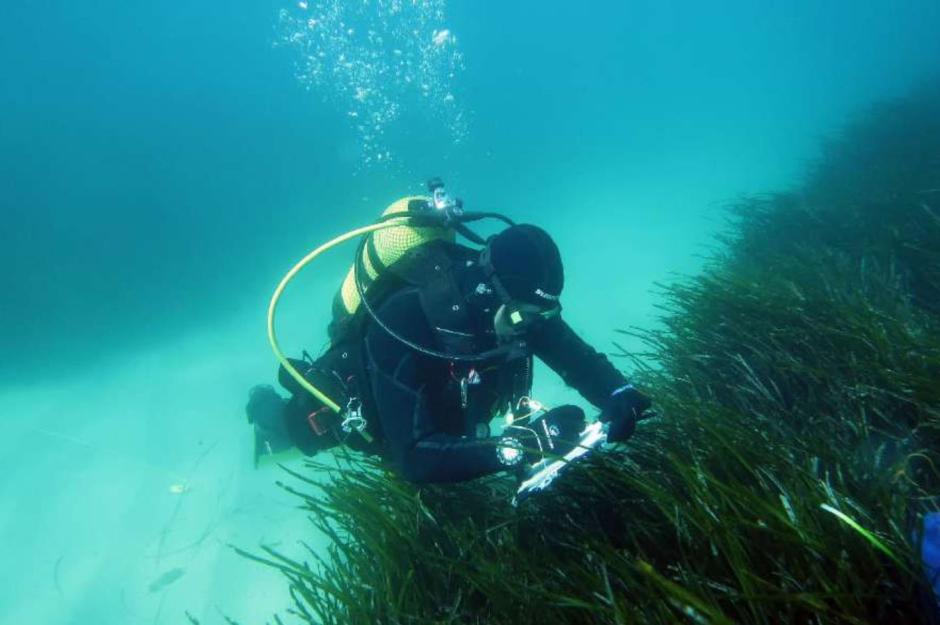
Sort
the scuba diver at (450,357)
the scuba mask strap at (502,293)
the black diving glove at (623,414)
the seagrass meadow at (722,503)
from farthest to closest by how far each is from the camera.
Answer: the scuba mask strap at (502,293)
the scuba diver at (450,357)
the black diving glove at (623,414)
the seagrass meadow at (722,503)

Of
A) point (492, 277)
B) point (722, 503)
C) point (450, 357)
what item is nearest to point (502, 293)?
point (492, 277)

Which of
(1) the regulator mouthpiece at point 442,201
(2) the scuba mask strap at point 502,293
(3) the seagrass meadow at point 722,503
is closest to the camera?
(3) the seagrass meadow at point 722,503

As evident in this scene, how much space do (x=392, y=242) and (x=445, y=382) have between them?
106 cm

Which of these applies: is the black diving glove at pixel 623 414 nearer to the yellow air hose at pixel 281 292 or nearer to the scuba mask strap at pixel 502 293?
the scuba mask strap at pixel 502 293

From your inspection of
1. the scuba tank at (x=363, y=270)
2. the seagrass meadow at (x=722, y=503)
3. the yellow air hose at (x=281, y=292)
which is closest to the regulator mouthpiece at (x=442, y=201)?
the scuba tank at (x=363, y=270)

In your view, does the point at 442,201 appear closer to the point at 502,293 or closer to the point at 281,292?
the point at 502,293

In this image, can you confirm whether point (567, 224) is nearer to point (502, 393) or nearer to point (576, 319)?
point (576, 319)

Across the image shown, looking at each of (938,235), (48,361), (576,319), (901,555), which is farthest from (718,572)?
(48,361)

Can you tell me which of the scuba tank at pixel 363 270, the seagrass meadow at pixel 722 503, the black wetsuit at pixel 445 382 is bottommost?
the seagrass meadow at pixel 722 503

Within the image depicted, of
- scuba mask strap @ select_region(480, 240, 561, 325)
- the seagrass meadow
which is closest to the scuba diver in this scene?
scuba mask strap @ select_region(480, 240, 561, 325)

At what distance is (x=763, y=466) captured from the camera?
2105mm

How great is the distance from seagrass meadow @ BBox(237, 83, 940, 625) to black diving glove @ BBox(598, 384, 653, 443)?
0.51 feet

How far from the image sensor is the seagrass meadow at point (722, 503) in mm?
1548

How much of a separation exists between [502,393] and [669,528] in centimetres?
140
